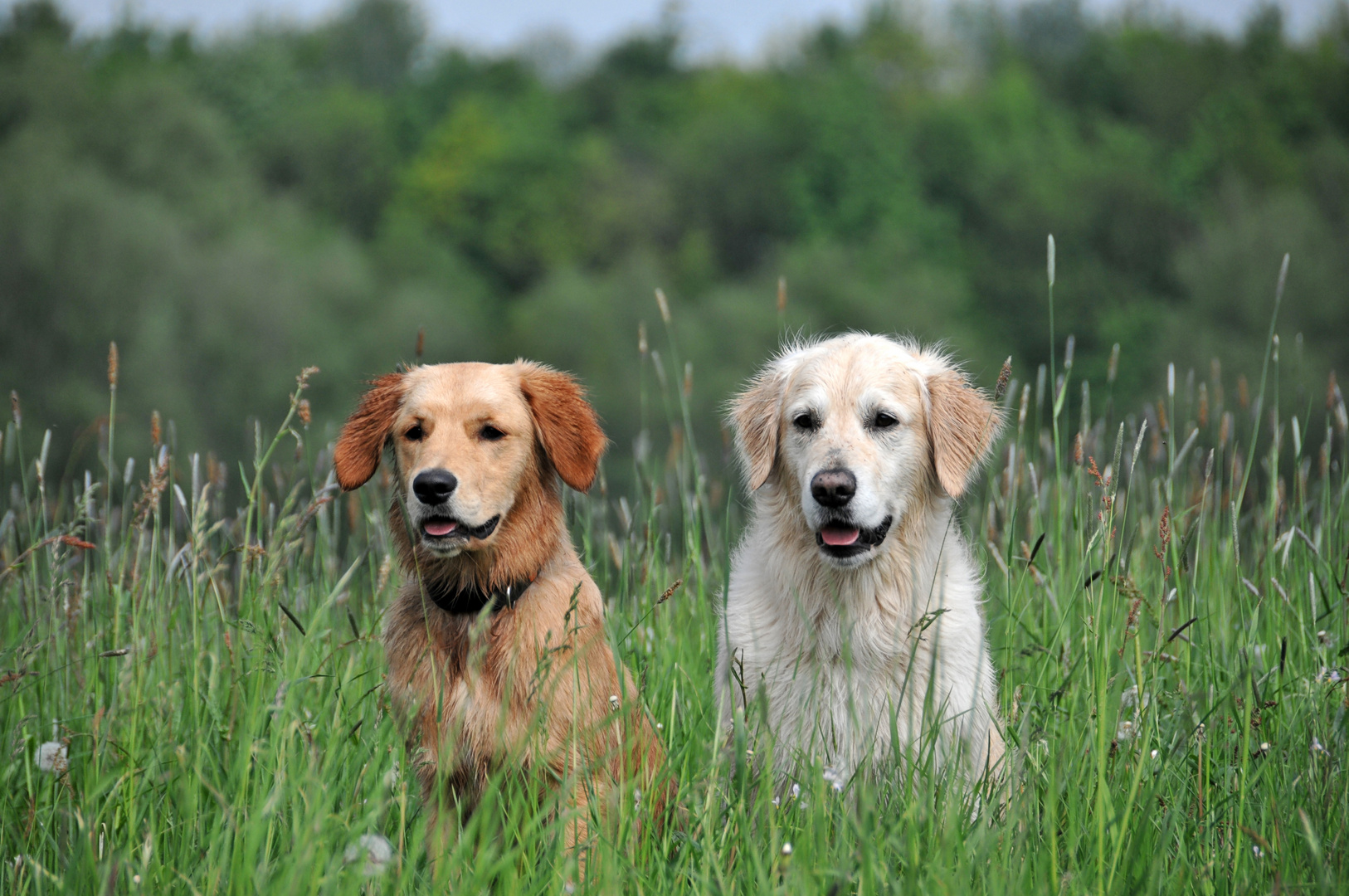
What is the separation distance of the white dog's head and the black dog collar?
0.87 meters

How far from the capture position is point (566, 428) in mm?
3656

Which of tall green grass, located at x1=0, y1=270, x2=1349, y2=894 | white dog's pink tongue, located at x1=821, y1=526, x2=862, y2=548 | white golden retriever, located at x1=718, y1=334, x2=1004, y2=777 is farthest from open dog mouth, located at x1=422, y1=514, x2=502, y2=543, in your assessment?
white dog's pink tongue, located at x1=821, y1=526, x2=862, y2=548

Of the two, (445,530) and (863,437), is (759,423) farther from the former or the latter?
(445,530)

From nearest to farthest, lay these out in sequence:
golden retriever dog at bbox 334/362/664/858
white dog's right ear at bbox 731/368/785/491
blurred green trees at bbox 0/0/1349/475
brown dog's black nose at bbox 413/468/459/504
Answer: golden retriever dog at bbox 334/362/664/858, brown dog's black nose at bbox 413/468/459/504, white dog's right ear at bbox 731/368/785/491, blurred green trees at bbox 0/0/1349/475

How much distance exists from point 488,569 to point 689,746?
3.44ft

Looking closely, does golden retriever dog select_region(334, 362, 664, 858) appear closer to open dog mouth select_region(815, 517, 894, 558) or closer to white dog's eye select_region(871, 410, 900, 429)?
open dog mouth select_region(815, 517, 894, 558)

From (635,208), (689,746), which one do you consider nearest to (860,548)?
(689,746)

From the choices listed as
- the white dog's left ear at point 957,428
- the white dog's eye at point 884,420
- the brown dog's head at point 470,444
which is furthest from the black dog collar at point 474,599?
the white dog's left ear at point 957,428

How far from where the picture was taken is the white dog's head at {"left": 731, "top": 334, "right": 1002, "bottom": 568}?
136 inches

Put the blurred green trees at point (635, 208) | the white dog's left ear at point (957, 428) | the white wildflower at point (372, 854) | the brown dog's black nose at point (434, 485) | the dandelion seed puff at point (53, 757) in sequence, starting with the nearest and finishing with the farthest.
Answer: the white wildflower at point (372, 854) → the dandelion seed puff at point (53, 757) → the brown dog's black nose at point (434, 485) → the white dog's left ear at point (957, 428) → the blurred green trees at point (635, 208)

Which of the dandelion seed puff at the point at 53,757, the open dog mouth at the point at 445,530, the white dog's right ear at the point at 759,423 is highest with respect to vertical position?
the white dog's right ear at the point at 759,423

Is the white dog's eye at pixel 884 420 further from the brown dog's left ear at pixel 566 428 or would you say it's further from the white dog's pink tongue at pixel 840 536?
the brown dog's left ear at pixel 566 428

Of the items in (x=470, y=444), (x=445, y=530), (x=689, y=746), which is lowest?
(x=689, y=746)

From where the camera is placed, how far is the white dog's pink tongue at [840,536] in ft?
11.4
